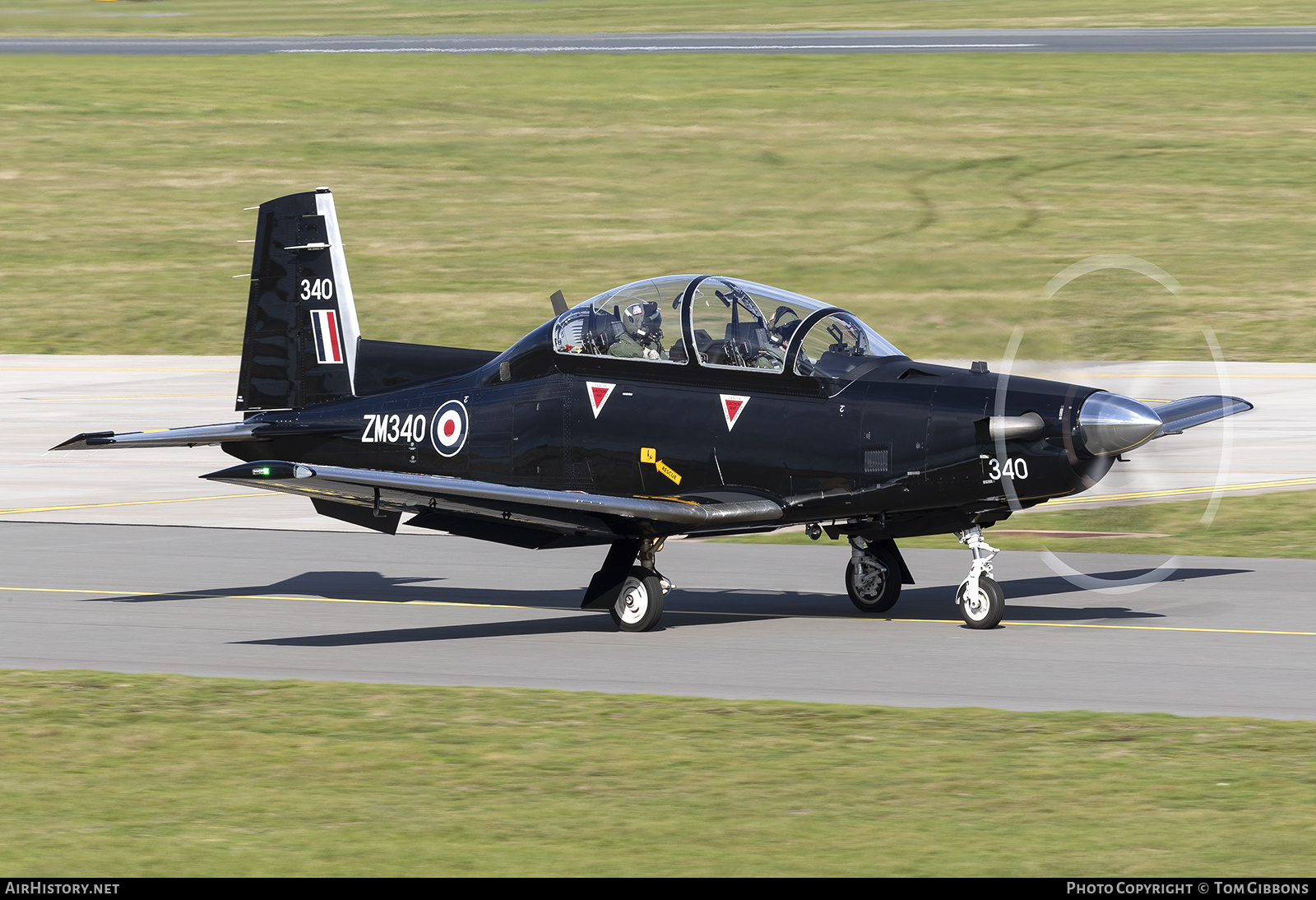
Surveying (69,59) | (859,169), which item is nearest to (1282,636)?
(859,169)

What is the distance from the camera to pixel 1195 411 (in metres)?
15.2

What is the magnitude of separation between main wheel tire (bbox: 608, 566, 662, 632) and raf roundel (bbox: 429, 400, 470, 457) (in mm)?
2046

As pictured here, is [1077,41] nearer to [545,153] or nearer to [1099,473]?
[545,153]

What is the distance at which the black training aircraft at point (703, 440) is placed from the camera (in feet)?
43.7

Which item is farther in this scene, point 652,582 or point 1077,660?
point 652,582

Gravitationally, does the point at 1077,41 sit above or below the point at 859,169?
above

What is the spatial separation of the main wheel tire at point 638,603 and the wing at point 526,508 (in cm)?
35

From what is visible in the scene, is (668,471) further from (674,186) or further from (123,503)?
(674,186)

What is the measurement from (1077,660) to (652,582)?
3.47m

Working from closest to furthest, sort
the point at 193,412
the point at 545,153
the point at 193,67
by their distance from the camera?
the point at 193,412, the point at 545,153, the point at 193,67

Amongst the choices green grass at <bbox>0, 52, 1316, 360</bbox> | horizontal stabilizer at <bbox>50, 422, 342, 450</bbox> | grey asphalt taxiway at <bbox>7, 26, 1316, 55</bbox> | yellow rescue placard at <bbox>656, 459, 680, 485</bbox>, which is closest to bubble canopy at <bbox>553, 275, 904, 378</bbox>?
yellow rescue placard at <bbox>656, 459, 680, 485</bbox>

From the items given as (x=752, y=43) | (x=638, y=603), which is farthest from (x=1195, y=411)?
(x=752, y=43)

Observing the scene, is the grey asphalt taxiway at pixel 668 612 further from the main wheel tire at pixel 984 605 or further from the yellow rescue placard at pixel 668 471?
the yellow rescue placard at pixel 668 471

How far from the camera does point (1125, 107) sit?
153 feet
